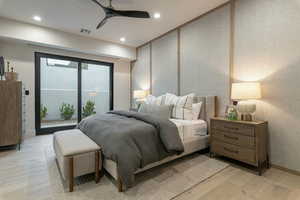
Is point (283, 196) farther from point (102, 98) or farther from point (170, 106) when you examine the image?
point (102, 98)

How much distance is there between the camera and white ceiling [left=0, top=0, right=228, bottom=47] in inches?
114

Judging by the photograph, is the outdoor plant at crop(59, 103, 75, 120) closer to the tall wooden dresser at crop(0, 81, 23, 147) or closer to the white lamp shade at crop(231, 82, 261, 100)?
the tall wooden dresser at crop(0, 81, 23, 147)

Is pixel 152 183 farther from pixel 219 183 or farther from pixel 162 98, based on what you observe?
pixel 162 98

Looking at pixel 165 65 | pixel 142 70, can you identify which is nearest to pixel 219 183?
pixel 165 65

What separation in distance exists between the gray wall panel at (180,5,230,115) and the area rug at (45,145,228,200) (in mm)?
1269

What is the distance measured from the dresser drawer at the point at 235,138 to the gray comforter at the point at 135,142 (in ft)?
2.69

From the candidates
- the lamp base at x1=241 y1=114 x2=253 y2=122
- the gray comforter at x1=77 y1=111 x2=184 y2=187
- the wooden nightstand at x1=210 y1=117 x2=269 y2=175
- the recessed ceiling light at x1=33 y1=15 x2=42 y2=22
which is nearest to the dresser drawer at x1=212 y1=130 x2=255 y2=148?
the wooden nightstand at x1=210 y1=117 x2=269 y2=175

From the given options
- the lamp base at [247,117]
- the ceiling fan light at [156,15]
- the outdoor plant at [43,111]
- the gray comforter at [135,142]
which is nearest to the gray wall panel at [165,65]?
the ceiling fan light at [156,15]

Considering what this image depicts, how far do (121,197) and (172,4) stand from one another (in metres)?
3.24

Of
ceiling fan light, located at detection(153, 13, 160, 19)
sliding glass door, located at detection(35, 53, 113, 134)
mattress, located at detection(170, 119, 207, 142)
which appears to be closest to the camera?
mattress, located at detection(170, 119, 207, 142)

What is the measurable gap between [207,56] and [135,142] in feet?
8.09

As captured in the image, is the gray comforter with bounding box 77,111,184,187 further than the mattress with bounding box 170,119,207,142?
No

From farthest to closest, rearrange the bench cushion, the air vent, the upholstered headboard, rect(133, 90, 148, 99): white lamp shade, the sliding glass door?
1. rect(133, 90, 148, 99): white lamp shade
2. the sliding glass door
3. the air vent
4. the upholstered headboard
5. the bench cushion

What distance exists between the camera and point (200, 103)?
3.17 m
